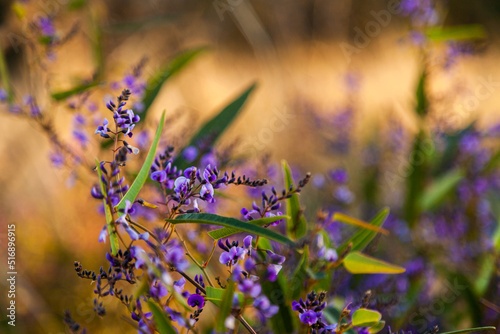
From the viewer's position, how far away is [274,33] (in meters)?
4.34

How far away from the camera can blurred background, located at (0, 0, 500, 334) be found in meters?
0.91

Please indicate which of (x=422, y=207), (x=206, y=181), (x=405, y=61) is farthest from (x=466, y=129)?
(x=405, y=61)

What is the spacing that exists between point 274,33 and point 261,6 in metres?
0.36

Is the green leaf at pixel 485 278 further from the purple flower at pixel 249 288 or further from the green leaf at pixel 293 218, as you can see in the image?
the purple flower at pixel 249 288

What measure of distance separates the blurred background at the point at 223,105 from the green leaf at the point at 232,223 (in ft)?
1.24

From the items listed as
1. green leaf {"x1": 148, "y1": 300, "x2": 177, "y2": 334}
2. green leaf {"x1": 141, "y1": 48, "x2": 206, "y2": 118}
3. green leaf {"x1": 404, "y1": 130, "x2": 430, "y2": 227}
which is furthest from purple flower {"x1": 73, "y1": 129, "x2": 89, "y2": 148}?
green leaf {"x1": 404, "y1": 130, "x2": 430, "y2": 227}

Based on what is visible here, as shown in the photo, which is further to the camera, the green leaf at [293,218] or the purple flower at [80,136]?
the purple flower at [80,136]

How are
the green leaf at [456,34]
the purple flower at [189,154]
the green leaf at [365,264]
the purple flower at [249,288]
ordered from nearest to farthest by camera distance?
the purple flower at [249,288], the green leaf at [365,264], the purple flower at [189,154], the green leaf at [456,34]

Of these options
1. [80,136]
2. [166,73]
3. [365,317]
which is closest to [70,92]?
[80,136]

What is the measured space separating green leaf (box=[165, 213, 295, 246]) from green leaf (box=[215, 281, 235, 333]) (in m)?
0.05

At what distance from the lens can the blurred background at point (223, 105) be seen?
0.91 m

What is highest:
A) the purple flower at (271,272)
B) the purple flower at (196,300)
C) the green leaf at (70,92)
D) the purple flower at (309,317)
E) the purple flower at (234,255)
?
the green leaf at (70,92)

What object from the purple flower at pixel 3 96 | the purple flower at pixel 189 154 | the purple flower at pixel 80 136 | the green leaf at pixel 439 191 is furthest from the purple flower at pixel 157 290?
the green leaf at pixel 439 191

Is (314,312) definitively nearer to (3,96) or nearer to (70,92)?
(70,92)
